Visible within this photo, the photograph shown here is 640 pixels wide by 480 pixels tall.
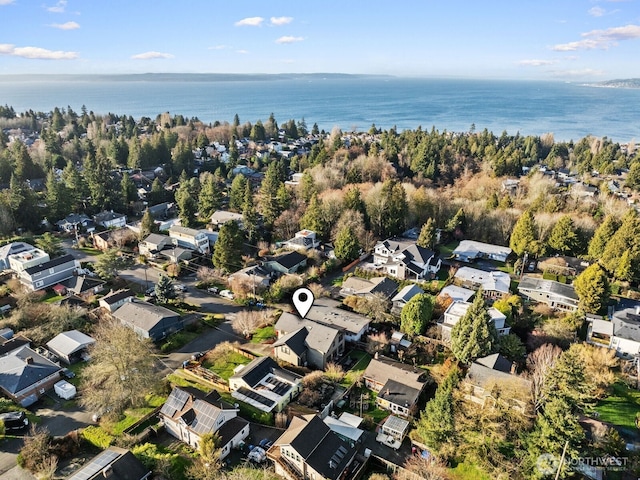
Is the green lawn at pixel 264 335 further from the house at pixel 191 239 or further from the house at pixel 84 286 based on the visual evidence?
the house at pixel 191 239

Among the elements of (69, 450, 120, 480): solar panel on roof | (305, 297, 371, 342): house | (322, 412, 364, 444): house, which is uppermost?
(69, 450, 120, 480): solar panel on roof

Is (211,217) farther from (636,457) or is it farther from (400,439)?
(636,457)

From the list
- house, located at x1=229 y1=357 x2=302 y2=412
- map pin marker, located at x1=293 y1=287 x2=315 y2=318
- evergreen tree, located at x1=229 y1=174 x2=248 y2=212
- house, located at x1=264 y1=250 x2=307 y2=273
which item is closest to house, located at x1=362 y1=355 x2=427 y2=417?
house, located at x1=229 y1=357 x2=302 y2=412

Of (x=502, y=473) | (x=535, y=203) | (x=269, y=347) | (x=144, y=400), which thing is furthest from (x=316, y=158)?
(x=502, y=473)

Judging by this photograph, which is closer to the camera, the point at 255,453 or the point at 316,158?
the point at 255,453

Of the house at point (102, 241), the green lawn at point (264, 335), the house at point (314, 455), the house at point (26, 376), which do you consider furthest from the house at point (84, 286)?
the house at point (314, 455)

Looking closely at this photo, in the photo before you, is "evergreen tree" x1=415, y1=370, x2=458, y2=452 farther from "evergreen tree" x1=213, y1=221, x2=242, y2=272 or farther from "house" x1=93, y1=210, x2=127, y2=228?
"house" x1=93, y1=210, x2=127, y2=228
